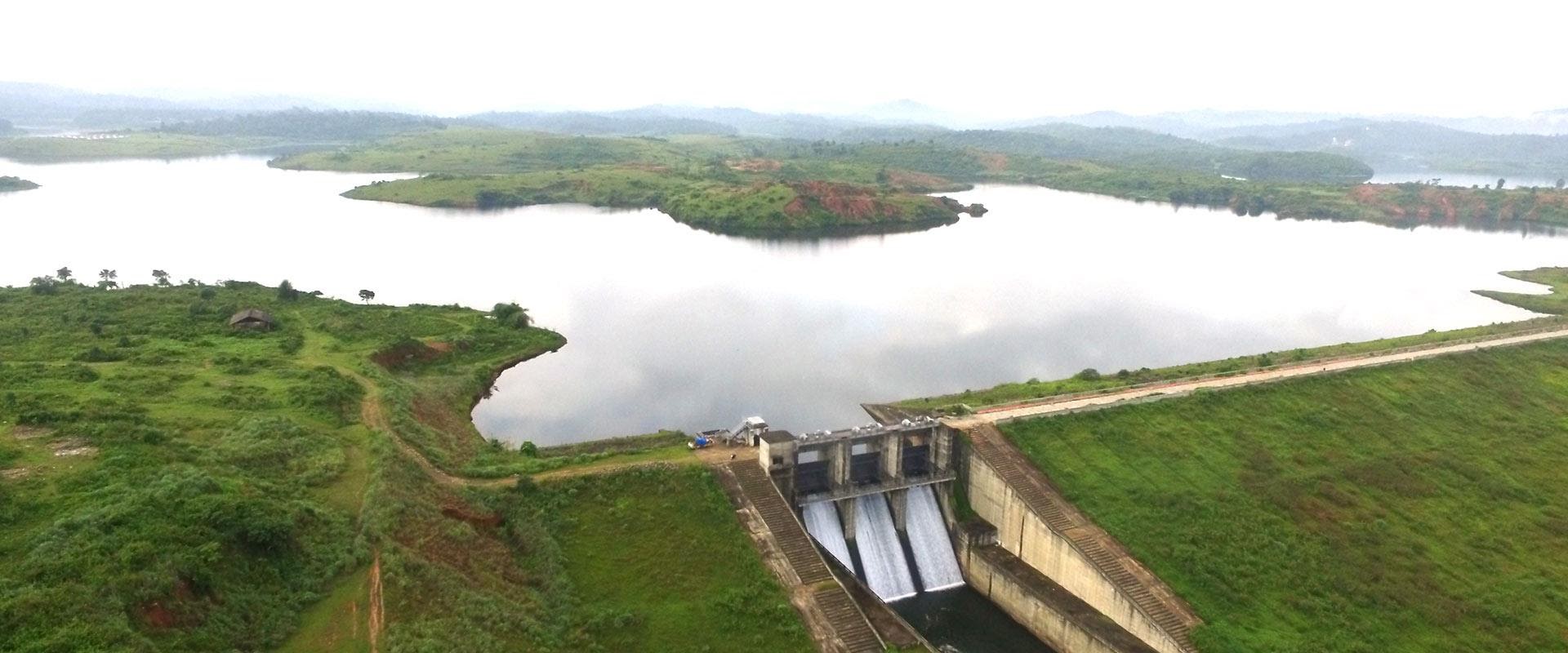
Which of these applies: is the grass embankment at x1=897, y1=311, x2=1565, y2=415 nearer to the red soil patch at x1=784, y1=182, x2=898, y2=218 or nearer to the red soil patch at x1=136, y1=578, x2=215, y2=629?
the red soil patch at x1=136, y1=578, x2=215, y2=629

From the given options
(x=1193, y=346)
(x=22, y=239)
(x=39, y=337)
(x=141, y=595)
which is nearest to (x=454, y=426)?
(x=141, y=595)

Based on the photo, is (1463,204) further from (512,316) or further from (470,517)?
(470,517)

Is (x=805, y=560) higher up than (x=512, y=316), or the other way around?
(x=512, y=316)

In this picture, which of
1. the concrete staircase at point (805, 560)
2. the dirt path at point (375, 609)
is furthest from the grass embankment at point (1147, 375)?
the dirt path at point (375, 609)

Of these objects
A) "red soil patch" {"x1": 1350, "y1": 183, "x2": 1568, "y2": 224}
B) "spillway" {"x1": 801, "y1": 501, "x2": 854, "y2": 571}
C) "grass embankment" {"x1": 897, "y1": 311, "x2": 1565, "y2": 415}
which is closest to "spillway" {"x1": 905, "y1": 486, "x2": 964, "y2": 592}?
"spillway" {"x1": 801, "y1": 501, "x2": 854, "y2": 571}

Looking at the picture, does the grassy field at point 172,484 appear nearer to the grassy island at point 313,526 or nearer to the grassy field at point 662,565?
the grassy island at point 313,526

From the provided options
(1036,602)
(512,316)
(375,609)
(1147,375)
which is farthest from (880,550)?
(512,316)
